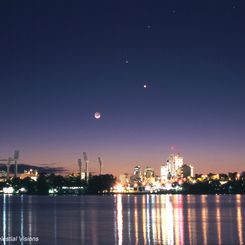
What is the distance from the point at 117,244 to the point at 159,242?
10.9 feet

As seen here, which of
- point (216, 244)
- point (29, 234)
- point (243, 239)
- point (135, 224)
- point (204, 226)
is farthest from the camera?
point (135, 224)

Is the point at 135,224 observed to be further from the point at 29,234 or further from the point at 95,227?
the point at 29,234

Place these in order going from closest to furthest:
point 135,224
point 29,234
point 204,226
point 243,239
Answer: point 243,239
point 29,234
point 204,226
point 135,224

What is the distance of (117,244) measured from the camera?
44125mm

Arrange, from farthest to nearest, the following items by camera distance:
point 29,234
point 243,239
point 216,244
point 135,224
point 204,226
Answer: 1. point 135,224
2. point 204,226
3. point 29,234
4. point 243,239
5. point 216,244

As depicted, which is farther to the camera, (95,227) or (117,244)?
(95,227)

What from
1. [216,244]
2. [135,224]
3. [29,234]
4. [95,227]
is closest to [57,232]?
[29,234]

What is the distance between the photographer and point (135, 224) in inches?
2539

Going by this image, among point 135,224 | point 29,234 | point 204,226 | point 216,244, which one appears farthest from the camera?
point 135,224

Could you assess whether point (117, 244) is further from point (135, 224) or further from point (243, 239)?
point (135, 224)

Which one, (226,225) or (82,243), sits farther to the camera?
(226,225)

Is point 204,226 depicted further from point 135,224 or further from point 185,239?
point 185,239

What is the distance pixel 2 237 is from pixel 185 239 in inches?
592

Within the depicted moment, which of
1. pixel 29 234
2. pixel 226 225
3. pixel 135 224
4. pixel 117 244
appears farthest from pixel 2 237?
pixel 226 225
